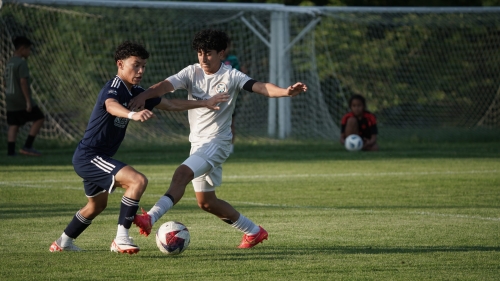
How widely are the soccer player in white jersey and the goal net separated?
11.2 m

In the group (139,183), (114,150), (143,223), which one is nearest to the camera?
(143,223)

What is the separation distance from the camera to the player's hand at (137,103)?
20.9 feet

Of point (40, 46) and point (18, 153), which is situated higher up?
point (40, 46)

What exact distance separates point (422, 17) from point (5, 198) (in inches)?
592

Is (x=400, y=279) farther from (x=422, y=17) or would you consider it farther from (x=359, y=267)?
(x=422, y=17)

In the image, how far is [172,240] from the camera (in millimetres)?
6109

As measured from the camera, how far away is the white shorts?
21.2 ft

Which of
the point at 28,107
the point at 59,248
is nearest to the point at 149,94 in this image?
the point at 59,248

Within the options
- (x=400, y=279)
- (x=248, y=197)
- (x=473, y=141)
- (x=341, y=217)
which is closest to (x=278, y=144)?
(x=473, y=141)

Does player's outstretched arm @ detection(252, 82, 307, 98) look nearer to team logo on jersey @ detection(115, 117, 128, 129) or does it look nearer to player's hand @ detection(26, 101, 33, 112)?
team logo on jersey @ detection(115, 117, 128, 129)

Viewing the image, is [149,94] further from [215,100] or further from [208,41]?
[208,41]

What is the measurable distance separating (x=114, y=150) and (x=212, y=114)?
3.04 ft

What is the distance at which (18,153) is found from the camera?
15.9 metres

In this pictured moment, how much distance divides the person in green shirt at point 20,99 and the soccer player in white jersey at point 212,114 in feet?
29.1
